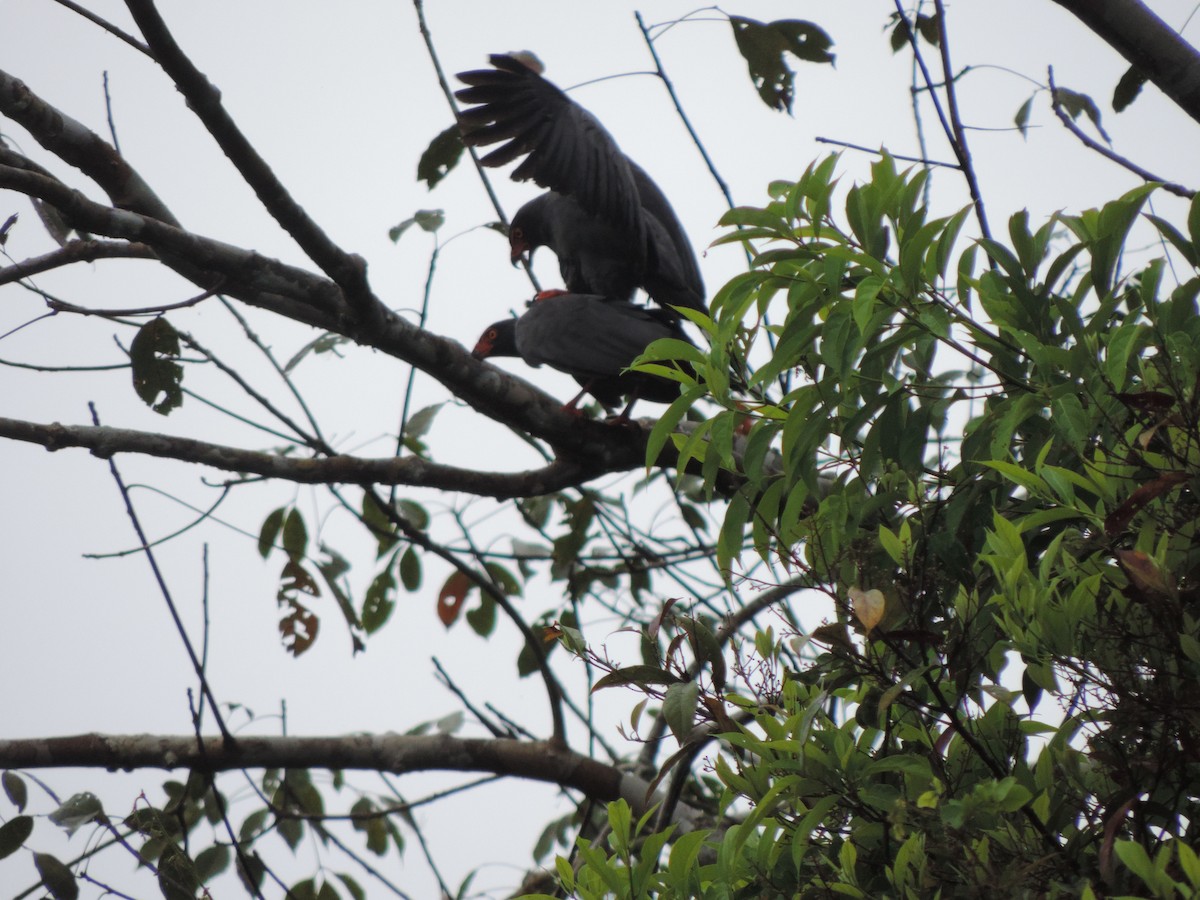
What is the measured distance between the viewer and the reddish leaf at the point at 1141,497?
891 millimetres

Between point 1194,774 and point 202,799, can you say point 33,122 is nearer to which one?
point 202,799

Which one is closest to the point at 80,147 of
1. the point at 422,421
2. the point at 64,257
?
the point at 64,257

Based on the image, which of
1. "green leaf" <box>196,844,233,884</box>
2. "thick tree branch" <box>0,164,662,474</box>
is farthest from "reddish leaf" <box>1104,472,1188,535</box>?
"green leaf" <box>196,844,233,884</box>

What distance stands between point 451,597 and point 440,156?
1469 mm

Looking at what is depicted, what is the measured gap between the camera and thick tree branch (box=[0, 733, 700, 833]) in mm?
2773

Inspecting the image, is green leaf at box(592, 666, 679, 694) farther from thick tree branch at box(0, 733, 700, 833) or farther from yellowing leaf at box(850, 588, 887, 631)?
thick tree branch at box(0, 733, 700, 833)

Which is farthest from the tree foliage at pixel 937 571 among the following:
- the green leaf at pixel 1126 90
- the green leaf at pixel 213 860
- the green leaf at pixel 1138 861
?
the green leaf at pixel 213 860

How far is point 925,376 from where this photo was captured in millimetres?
1557

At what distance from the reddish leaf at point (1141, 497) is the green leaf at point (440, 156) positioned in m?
2.49

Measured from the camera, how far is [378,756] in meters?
2.88

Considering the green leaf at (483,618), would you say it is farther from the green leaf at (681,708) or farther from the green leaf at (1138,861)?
the green leaf at (1138,861)

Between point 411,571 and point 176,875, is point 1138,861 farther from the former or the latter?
point 411,571

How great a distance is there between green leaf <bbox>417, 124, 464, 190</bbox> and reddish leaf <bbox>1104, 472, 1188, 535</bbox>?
2.49 metres

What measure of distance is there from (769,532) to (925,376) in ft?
1.19
